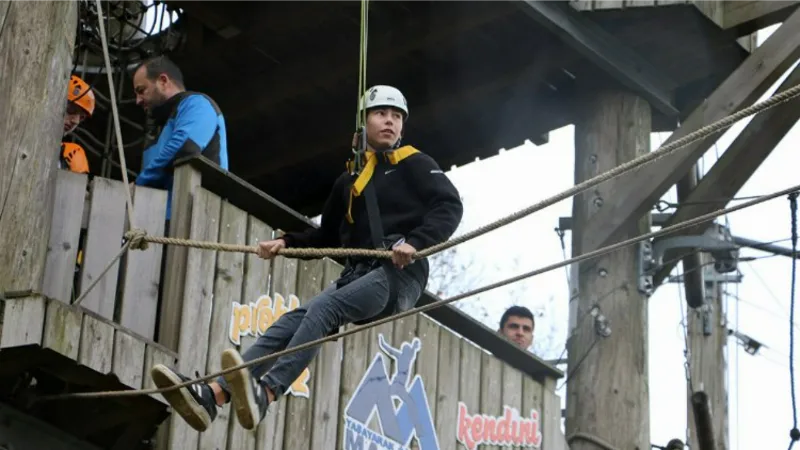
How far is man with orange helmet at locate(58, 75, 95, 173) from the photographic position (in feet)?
29.5

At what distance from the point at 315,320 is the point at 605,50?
4310mm

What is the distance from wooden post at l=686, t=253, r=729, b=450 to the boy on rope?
9570 mm

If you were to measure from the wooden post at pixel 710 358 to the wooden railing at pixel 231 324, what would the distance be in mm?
7830

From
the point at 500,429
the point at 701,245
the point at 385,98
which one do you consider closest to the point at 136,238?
the point at 385,98

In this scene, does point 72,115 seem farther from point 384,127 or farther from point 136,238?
point 384,127

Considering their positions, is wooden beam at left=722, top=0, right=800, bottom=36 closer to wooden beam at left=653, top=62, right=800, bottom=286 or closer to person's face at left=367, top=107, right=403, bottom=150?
wooden beam at left=653, top=62, right=800, bottom=286

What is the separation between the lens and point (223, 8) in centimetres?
1134

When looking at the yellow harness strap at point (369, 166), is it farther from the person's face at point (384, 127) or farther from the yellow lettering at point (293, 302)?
the yellow lettering at point (293, 302)

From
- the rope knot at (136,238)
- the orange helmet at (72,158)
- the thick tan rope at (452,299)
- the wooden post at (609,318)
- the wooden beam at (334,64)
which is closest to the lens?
the thick tan rope at (452,299)

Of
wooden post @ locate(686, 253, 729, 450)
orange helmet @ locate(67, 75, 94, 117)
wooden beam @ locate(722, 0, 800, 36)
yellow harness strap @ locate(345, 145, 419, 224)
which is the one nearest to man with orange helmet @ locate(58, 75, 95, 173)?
orange helmet @ locate(67, 75, 94, 117)

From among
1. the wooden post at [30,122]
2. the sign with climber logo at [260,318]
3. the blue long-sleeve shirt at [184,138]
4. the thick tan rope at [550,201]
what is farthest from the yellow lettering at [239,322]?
the wooden post at [30,122]

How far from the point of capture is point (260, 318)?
28.3 ft

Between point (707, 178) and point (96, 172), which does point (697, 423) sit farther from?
point (96, 172)

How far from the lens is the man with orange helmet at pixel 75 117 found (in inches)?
354
